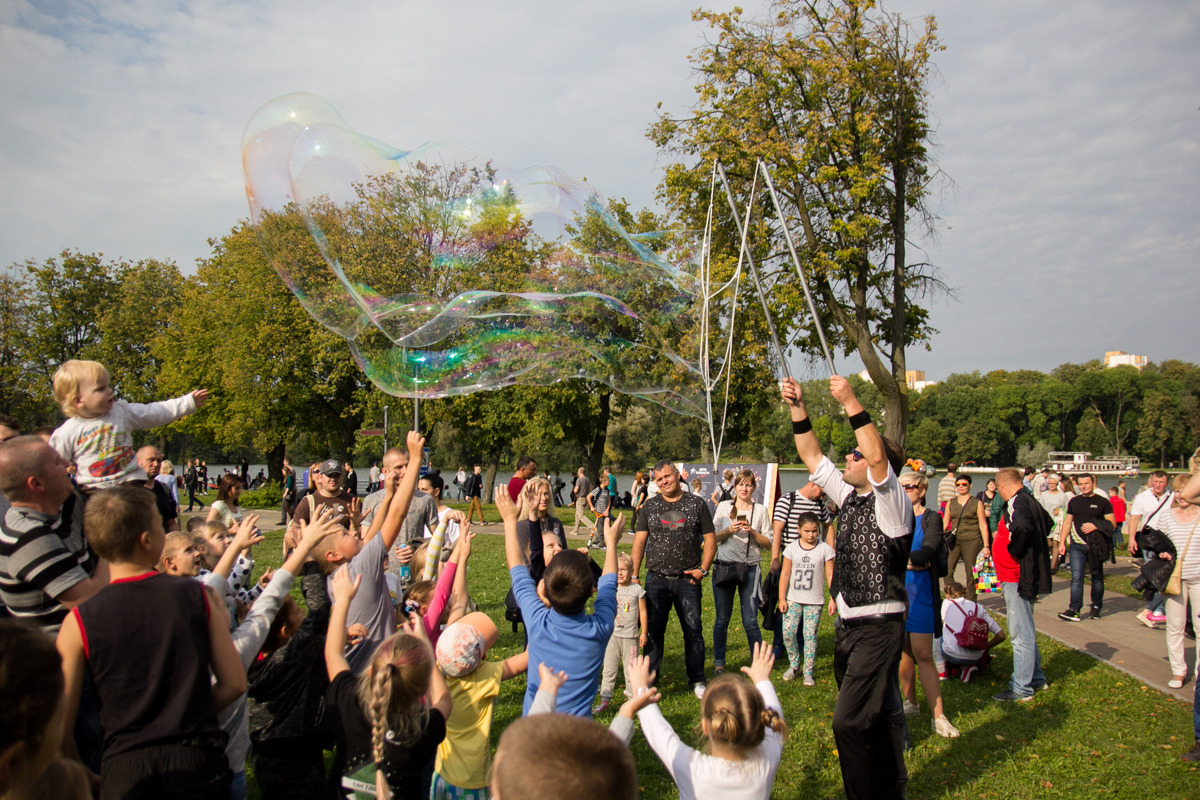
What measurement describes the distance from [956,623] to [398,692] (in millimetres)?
6757

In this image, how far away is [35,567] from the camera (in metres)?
2.98

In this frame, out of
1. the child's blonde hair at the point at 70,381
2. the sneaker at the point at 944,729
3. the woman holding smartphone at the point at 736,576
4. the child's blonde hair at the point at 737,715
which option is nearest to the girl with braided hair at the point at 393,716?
the child's blonde hair at the point at 737,715

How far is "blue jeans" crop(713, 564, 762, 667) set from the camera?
287 inches

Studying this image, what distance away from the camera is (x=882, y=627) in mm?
4070

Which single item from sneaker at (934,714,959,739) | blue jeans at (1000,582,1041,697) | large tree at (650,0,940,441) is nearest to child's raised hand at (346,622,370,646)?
sneaker at (934,714,959,739)

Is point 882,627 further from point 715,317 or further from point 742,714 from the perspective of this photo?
point 715,317

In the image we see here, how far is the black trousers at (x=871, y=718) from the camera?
3918 mm

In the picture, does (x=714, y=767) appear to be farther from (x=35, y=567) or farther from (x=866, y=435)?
(x=35, y=567)

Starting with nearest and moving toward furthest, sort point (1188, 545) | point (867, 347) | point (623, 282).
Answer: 1. point (1188, 545)
2. point (623, 282)
3. point (867, 347)

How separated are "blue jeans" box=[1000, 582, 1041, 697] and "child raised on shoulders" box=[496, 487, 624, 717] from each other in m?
5.33

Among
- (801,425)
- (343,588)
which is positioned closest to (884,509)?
(801,425)

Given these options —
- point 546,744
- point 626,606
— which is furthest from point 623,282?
point 546,744

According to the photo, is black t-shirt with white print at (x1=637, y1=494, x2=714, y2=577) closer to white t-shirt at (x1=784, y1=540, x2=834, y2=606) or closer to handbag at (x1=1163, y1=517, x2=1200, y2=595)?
white t-shirt at (x1=784, y1=540, x2=834, y2=606)

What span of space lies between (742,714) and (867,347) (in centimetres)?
2183
